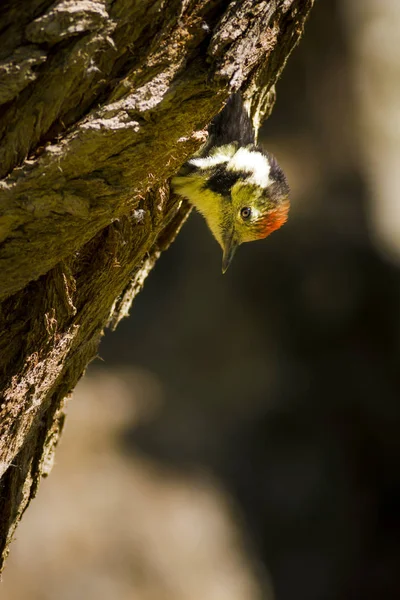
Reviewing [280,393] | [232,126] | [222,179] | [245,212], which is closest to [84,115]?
[232,126]

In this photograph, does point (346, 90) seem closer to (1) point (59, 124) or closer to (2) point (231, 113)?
(2) point (231, 113)

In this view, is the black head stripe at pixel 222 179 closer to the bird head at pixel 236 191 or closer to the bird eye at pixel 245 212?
the bird head at pixel 236 191

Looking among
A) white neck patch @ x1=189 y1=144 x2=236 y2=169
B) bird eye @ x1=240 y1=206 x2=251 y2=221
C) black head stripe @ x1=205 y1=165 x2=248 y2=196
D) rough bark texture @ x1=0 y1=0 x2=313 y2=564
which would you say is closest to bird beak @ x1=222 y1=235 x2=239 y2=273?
bird eye @ x1=240 y1=206 x2=251 y2=221

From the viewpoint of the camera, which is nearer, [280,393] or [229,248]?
[229,248]

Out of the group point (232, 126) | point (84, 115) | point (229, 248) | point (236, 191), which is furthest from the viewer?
point (229, 248)

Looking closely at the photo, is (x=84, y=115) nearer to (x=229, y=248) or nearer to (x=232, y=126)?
(x=232, y=126)

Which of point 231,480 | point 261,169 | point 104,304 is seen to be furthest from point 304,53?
point 104,304

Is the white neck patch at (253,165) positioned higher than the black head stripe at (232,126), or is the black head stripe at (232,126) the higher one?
the black head stripe at (232,126)

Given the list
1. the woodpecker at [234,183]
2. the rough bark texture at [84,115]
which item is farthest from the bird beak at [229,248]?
the rough bark texture at [84,115]
